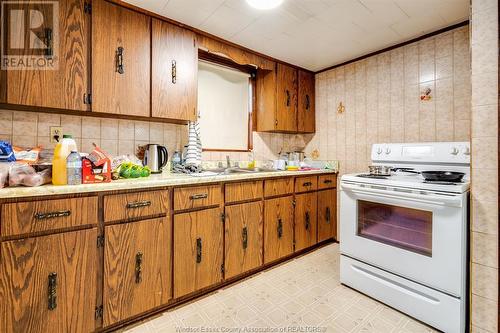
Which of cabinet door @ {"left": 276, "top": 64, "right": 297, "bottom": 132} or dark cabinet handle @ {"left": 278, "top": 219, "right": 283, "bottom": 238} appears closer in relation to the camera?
dark cabinet handle @ {"left": 278, "top": 219, "right": 283, "bottom": 238}

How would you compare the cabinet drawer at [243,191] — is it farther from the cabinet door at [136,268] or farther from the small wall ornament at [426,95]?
the small wall ornament at [426,95]

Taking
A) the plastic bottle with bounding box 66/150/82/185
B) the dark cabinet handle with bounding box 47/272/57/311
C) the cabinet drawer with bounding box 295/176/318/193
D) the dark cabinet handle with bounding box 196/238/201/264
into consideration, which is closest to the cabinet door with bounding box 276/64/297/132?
the cabinet drawer with bounding box 295/176/318/193

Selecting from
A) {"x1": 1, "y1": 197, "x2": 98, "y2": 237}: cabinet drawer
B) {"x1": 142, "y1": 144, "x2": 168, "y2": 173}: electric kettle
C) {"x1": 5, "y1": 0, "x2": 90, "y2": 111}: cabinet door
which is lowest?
{"x1": 1, "y1": 197, "x2": 98, "y2": 237}: cabinet drawer

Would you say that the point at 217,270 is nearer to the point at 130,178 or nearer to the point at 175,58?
the point at 130,178

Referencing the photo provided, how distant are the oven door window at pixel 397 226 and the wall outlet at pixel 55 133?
2.29m

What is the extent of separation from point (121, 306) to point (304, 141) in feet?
8.82

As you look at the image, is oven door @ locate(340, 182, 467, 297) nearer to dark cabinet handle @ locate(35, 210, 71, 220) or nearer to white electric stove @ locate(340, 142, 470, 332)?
white electric stove @ locate(340, 142, 470, 332)

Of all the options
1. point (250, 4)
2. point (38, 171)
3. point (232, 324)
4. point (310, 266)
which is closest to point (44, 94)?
point (38, 171)

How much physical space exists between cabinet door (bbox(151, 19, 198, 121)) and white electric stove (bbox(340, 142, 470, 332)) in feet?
4.88

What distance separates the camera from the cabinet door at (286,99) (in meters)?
2.71

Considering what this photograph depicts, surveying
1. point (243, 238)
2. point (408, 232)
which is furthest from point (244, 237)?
point (408, 232)

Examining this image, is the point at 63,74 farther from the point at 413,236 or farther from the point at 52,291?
the point at 413,236

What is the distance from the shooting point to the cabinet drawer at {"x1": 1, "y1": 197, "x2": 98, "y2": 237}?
43.4 inches

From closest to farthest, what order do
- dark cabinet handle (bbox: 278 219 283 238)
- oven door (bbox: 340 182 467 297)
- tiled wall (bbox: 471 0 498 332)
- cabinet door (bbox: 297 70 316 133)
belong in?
1. tiled wall (bbox: 471 0 498 332)
2. oven door (bbox: 340 182 467 297)
3. dark cabinet handle (bbox: 278 219 283 238)
4. cabinet door (bbox: 297 70 316 133)
